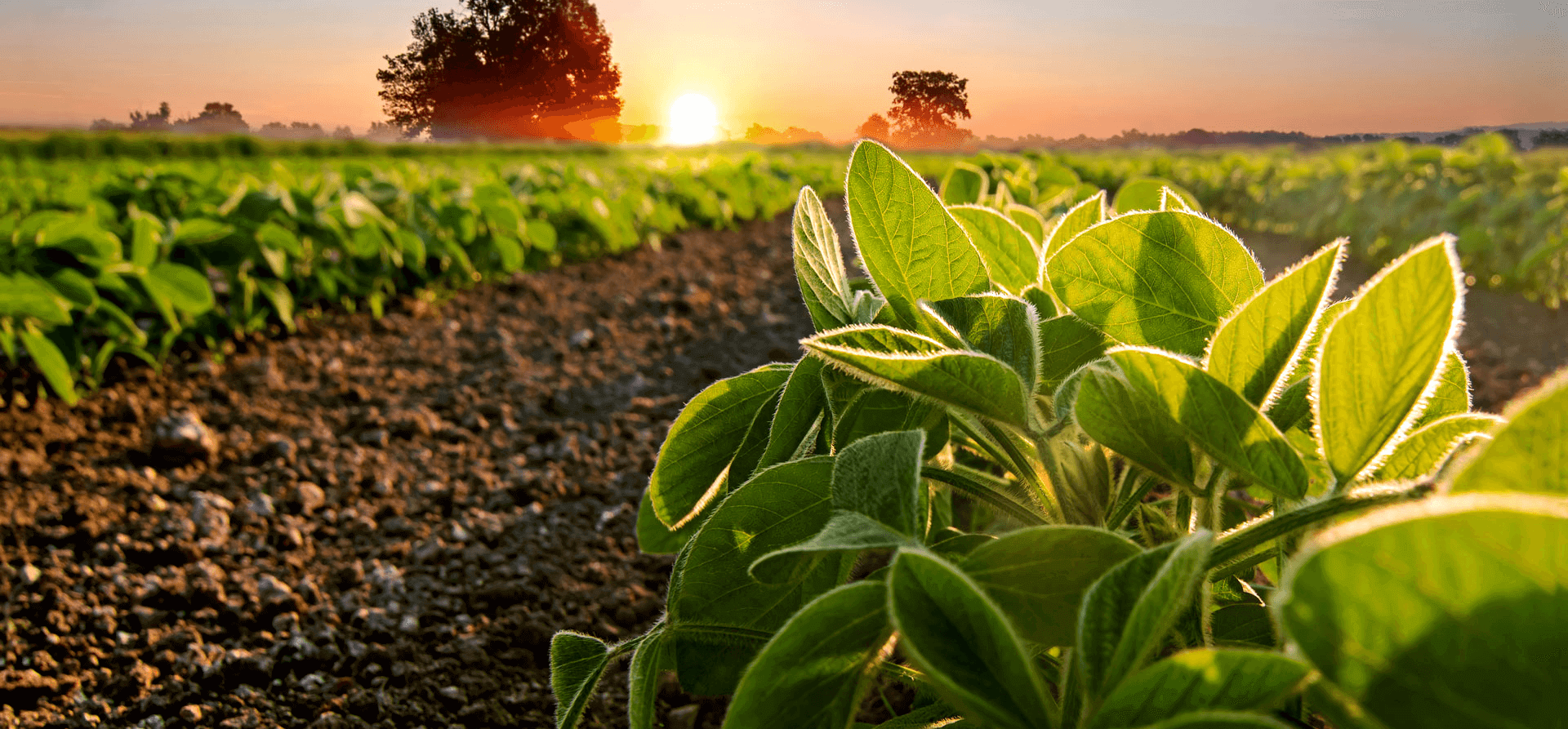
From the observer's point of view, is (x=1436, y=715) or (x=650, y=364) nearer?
(x=1436, y=715)

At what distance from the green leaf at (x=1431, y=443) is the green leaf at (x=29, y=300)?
10.0 feet

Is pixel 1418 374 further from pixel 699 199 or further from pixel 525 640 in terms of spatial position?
pixel 699 199

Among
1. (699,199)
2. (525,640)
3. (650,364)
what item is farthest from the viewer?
(699,199)

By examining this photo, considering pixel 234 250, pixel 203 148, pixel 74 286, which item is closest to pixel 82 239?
pixel 74 286

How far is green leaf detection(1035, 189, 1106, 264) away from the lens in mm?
718

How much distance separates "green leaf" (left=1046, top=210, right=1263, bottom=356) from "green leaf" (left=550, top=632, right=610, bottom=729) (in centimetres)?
46

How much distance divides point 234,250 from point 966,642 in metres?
3.89

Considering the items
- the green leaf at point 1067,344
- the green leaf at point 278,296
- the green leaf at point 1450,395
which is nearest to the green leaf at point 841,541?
the green leaf at point 1067,344

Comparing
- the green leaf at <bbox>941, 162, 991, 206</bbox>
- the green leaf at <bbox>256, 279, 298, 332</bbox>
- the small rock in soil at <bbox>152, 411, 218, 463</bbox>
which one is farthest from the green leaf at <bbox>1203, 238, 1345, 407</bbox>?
the green leaf at <bbox>256, 279, 298, 332</bbox>

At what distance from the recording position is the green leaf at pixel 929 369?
0.50m

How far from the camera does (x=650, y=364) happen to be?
427 cm

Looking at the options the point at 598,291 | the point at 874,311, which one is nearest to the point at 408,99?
the point at 598,291

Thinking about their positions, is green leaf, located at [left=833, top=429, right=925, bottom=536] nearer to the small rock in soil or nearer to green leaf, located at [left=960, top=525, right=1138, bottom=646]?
green leaf, located at [left=960, top=525, right=1138, bottom=646]

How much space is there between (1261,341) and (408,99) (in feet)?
15.3
